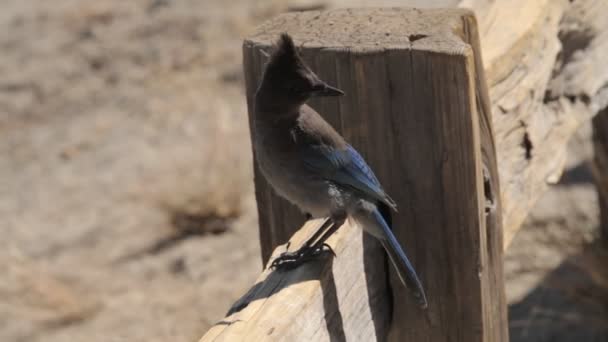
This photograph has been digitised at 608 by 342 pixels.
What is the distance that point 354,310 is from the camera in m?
2.29

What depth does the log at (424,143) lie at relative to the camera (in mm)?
2328

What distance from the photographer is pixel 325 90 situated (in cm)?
237

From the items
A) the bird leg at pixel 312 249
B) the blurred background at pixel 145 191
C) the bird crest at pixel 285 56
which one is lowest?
the blurred background at pixel 145 191

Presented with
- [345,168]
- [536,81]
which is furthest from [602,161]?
[345,168]

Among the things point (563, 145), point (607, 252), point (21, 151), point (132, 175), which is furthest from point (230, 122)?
point (563, 145)

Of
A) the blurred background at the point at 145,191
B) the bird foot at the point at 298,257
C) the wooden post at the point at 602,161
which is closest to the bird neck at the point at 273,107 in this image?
the bird foot at the point at 298,257

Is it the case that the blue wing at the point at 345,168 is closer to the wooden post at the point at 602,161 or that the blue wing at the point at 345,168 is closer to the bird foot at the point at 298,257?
the bird foot at the point at 298,257

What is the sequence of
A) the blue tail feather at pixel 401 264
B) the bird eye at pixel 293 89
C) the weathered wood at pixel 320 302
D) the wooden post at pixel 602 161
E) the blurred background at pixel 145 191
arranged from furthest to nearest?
1. the blurred background at pixel 145 191
2. the wooden post at pixel 602 161
3. the bird eye at pixel 293 89
4. the blue tail feather at pixel 401 264
5. the weathered wood at pixel 320 302

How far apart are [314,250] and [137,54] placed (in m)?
5.99

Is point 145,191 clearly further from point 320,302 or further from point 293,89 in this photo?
point 320,302

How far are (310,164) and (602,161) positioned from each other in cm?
200

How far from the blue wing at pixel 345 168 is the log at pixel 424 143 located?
0.12 ft

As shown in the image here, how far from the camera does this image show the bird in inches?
94.4

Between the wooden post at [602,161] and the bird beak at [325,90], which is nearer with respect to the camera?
the bird beak at [325,90]
